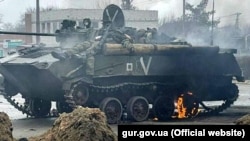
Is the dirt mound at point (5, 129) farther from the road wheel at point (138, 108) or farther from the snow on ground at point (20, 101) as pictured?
the snow on ground at point (20, 101)

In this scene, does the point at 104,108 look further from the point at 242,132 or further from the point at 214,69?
the point at 242,132

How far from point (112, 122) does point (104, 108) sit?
0.42 m

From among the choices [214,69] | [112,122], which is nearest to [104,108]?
[112,122]

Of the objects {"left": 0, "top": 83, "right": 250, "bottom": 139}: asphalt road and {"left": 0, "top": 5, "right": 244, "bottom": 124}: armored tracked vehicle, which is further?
{"left": 0, "top": 5, "right": 244, "bottom": 124}: armored tracked vehicle

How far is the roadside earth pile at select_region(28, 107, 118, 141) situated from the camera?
7.92 m

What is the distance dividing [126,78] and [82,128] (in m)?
7.52

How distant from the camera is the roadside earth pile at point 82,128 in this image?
7.92 m

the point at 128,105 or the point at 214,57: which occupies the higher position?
the point at 214,57

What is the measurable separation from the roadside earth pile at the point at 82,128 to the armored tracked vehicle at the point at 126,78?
580 centimetres

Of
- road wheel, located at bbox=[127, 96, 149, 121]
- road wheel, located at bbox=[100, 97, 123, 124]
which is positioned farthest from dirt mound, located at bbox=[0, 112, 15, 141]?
road wheel, located at bbox=[127, 96, 149, 121]

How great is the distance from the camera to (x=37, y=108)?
16.4 metres

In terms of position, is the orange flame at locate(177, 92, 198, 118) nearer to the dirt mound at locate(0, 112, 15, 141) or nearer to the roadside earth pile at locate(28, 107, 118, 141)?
the roadside earth pile at locate(28, 107, 118, 141)

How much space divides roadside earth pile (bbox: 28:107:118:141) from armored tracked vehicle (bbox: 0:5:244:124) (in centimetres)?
580

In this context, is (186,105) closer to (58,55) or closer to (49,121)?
(49,121)
